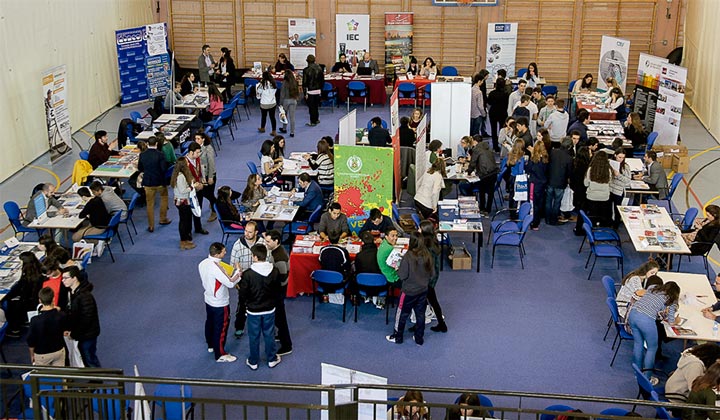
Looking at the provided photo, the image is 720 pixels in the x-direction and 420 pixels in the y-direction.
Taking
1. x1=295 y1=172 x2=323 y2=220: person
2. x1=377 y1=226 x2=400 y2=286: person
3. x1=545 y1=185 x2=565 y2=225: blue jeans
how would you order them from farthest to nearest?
x1=545 y1=185 x2=565 y2=225: blue jeans
x1=295 y1=172 x2=323 y2=220: person
x1=377 y1=226 x2=400 y2=286: person

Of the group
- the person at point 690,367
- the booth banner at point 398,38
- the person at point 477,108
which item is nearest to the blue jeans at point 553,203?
the person at point 477,108

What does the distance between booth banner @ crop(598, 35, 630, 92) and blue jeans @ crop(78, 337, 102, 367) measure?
46.7ft

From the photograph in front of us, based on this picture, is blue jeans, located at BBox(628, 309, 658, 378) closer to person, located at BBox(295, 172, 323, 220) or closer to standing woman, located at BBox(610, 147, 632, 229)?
standing woman, located at BBox(610, 147, 632, 229)

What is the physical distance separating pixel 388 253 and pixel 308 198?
248cm

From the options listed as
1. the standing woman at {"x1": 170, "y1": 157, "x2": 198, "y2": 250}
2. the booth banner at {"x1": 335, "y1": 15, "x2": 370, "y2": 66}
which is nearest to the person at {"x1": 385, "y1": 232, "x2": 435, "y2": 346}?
the standing woman at {"x1": 170, "y1": 157, "x2": 198, "y2": 250}

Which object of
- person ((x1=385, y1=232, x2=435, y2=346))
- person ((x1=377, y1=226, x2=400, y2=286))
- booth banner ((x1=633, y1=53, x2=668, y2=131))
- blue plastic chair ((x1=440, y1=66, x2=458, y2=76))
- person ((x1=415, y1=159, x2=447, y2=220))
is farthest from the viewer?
blue plastic chair ((x1=440, y1=66, x2=458, y2=76))

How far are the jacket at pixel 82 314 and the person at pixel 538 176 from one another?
7.52 metres

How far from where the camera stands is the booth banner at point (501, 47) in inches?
850

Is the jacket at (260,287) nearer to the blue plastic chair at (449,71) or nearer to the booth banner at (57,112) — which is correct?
the booth banner at (57,112)

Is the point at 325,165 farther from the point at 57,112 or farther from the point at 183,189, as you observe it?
the point at 57,112

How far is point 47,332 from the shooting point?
8.62 meters

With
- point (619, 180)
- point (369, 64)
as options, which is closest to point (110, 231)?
point (619, 180)

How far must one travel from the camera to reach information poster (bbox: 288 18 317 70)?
72.5 ft

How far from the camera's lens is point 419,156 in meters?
14.2
